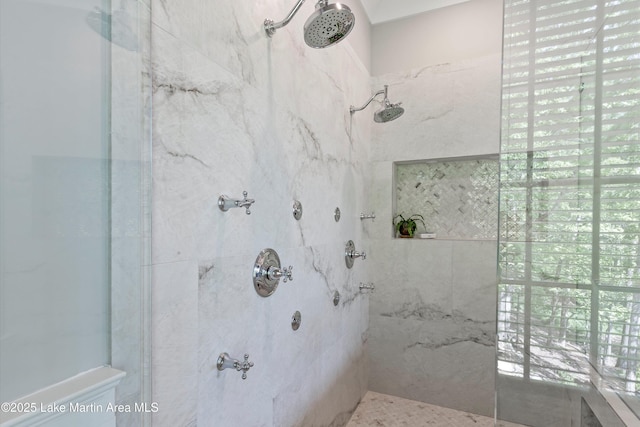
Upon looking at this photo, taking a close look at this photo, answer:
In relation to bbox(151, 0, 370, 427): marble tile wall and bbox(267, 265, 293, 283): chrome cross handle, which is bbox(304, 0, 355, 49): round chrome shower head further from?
bbox(267, 265, 293, 283): chrome cross handle

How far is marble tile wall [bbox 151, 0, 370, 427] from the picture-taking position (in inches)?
29.6

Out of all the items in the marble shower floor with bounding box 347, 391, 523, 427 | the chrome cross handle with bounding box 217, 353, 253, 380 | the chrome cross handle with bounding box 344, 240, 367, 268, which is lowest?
the marble shower floor with bounding box 347, 391, 523, 427

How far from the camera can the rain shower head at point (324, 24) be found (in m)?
0.99

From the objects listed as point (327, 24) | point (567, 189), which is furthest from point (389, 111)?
point (567, 189)

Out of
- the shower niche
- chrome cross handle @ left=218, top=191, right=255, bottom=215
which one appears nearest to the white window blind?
the shower niche

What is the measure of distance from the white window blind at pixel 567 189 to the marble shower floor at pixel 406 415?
3.06ft

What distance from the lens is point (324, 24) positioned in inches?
40.7

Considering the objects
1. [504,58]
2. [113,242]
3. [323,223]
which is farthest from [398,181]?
[113,242]

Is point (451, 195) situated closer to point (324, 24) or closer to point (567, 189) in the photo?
point (567, 189)

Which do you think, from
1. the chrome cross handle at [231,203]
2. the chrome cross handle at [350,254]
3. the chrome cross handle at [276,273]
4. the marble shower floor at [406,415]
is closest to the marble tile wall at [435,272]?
the marble shower floor at [406,415]

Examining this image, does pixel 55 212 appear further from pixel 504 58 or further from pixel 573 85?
pixel 573 85

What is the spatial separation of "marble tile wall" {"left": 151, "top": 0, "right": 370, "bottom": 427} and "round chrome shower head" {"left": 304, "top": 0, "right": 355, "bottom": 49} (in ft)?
0.60

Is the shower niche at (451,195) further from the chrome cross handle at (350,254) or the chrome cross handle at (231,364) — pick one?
the chrome cross handle at (231,364)

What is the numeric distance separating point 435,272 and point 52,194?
205 centimetres
